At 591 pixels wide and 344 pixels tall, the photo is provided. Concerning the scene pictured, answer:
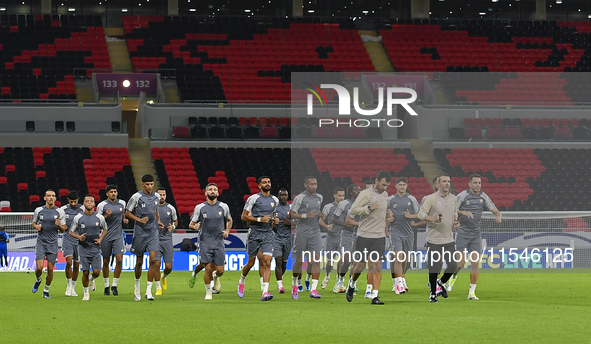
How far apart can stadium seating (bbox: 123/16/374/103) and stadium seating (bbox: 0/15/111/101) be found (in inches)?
83.7

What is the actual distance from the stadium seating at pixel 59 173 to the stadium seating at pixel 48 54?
424cm

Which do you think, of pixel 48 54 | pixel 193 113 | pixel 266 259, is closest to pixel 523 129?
pixel 193 113

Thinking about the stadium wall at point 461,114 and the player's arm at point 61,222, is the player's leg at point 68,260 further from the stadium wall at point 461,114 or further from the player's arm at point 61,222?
the stadium wall at point 461,114

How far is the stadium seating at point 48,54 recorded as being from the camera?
4094 cm

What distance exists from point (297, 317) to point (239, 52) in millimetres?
35439

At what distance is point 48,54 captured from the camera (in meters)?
44.4

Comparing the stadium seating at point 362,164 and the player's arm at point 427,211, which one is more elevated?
the stadium seating at point 362,164

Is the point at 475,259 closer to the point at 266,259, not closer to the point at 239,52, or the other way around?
the point at 266,259

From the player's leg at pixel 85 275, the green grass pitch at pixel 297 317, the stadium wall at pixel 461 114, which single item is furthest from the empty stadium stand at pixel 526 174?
the player's leg at pixel 85 275

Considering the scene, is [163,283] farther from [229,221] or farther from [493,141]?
[493,141]

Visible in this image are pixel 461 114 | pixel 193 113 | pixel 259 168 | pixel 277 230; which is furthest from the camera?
pixel 193 113

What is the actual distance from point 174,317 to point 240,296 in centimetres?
413

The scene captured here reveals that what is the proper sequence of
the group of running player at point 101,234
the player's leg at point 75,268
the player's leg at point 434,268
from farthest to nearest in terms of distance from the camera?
the player's leg at point 75,268 < the group of running player at point 101,234 < the player's leg at point 434,268

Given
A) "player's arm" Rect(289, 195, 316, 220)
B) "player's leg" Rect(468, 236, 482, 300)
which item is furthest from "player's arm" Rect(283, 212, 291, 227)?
"player's leg" Rect(468, 236, 482, 300)
